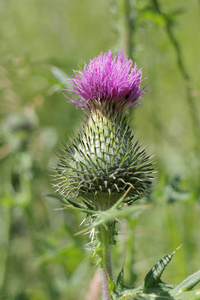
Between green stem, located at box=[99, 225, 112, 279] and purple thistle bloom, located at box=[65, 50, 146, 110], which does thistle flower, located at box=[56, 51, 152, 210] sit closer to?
purple thistle bloom, located at box=[65, 50, 146, 110]

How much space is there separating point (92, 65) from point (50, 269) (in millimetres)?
4354

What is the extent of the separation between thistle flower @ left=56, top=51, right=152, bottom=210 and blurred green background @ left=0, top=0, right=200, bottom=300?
0.14 m

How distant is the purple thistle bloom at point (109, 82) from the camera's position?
90.3 inches

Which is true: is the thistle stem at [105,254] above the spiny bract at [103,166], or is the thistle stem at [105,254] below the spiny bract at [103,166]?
below

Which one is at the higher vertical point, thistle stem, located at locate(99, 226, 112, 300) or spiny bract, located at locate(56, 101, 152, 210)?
spiny bract, located at locate(56, 101, 152, 210)

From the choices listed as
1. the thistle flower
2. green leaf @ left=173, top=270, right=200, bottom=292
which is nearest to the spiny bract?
the thistle flower

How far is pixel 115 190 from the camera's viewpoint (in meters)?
2.17

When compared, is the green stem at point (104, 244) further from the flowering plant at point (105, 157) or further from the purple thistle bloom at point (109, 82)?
the purple thistle bloom at point (109, 82)

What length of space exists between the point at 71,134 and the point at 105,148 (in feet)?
0.86

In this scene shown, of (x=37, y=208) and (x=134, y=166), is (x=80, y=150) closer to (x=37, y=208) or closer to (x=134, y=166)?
(x=134, y=166)

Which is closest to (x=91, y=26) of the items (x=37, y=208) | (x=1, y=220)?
(x=37, y=208)

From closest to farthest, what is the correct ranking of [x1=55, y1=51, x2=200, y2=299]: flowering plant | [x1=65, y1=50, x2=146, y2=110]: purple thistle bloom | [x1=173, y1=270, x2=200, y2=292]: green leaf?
1. [x1=173, y1=270, x2=200, y2=292]: green leaf
2. [x1=55, y1=51, x2=200, y2=299]: flowering plant
3. [x1=65, y1=50, x2=146, y2=110]: purple thistle bloom

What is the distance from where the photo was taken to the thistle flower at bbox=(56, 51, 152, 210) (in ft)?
7.18

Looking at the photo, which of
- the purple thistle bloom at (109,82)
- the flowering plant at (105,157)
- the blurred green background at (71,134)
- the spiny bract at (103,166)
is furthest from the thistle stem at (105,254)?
the purple thistle bloom at (109,82)
